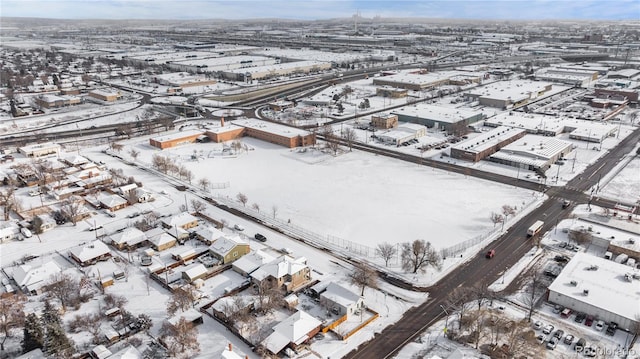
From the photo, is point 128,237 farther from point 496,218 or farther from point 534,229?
point 534,229

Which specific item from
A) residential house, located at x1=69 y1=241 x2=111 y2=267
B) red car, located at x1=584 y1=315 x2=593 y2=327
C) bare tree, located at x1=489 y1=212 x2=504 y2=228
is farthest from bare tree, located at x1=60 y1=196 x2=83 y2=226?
red car, located at x1=584 y1=315 x2=593 y2=327

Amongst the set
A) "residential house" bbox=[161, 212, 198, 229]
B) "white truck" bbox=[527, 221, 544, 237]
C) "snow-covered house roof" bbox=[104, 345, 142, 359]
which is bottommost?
"snow-covered house roof" bbox=[104, 345, 142, 359]

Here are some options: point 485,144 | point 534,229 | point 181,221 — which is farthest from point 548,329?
point 485,144

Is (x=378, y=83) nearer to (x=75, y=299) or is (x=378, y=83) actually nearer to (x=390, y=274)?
(x=390, y=274)

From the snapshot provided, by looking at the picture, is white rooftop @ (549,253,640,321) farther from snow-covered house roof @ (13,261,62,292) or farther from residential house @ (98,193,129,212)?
residential house @ (98,193,129,212)

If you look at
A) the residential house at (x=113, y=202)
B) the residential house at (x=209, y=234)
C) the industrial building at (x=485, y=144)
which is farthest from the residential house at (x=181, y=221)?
the industrial building at (x=485, y=144)

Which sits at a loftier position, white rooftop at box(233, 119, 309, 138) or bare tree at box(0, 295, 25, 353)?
white rooftop at box(233, 119, 309, 138)
